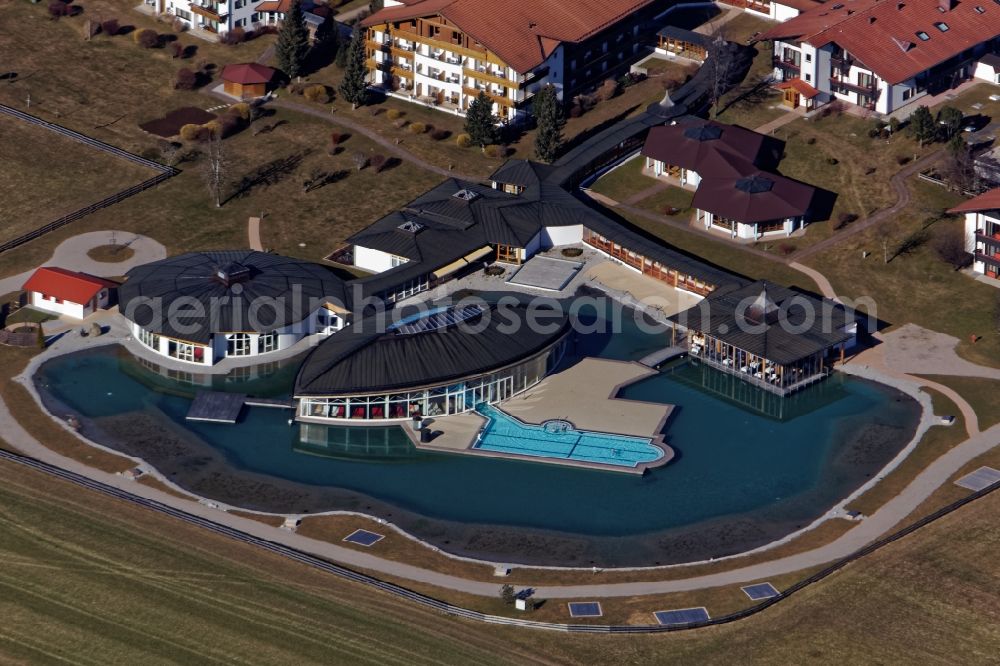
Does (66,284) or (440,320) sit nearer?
(440,320)

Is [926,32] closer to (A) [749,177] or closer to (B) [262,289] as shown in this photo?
(A) [749,177]

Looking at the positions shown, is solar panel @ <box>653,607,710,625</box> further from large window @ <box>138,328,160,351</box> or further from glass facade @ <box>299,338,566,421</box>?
large window @ <box>138,328,160,351</box>

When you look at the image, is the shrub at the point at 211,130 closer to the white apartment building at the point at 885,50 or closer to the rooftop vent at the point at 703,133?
the rooftop vent at the point at 703,133

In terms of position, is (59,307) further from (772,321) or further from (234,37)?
(772,321)

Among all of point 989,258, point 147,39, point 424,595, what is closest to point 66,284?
point 147,39

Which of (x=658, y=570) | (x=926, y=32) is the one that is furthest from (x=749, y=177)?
(x=658, y=570)

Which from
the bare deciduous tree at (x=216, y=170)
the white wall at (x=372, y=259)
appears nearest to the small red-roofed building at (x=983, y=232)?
the white wall at (x=372, y=259)
